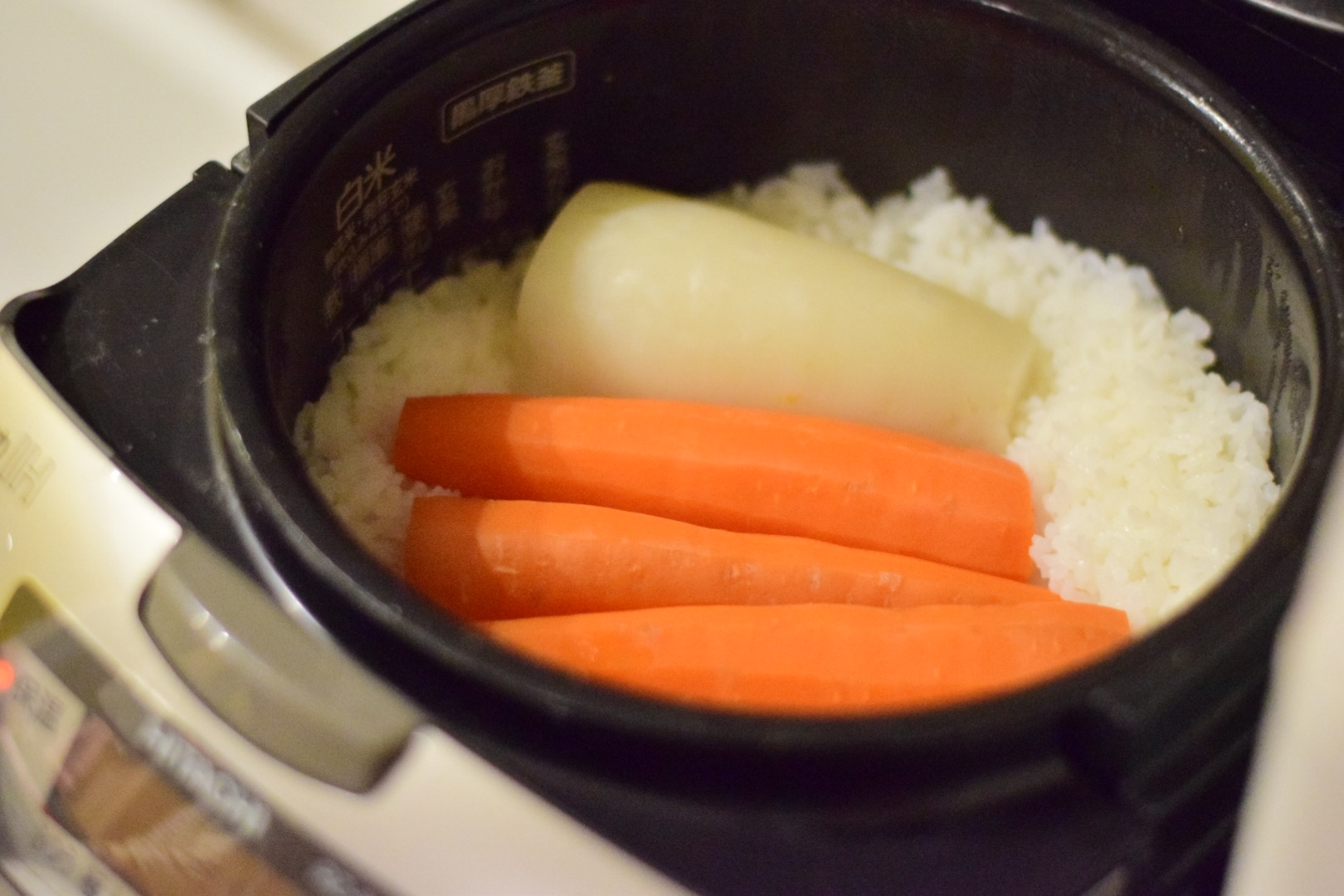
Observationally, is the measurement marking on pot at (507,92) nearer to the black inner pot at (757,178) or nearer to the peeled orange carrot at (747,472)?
the black inner pot at (757,178)

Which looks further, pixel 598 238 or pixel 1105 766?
pixel 598 238

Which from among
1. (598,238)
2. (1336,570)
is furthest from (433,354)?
(1336,570)

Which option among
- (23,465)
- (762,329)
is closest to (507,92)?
(762,329)

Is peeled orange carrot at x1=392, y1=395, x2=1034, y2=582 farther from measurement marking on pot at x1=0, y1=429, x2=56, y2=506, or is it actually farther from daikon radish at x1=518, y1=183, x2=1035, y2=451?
measurement marking on pot at x1=0, y1=429, x2=56, y2=506

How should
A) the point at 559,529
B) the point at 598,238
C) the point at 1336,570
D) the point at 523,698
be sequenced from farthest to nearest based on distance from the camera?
the point at 598,238 < the point at 559,529 < the point at 523,698 < the point at 1336,570

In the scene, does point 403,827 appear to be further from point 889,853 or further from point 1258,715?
point 1258,715

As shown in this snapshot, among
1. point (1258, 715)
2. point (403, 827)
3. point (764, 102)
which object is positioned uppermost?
point (764, 102)
